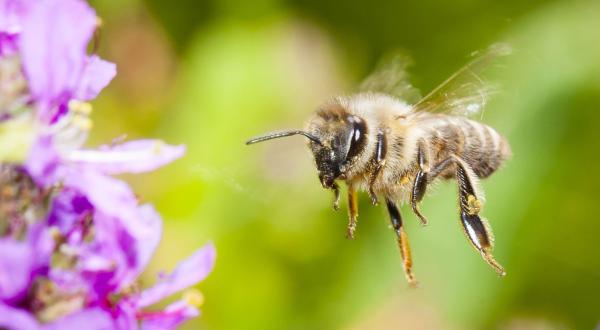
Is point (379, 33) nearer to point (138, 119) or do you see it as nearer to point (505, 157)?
point (138, 119)

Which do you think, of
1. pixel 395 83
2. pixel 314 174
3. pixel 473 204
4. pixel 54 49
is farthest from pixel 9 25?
pixel 314 174

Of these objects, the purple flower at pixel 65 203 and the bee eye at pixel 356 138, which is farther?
the bee eye at pixel 356 138

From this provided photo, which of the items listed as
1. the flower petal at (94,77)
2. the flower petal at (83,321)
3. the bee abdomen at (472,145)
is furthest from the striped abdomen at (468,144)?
the flower petal at (83,321)

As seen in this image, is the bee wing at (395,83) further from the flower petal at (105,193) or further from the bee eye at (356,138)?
the flower petal at (105,193)

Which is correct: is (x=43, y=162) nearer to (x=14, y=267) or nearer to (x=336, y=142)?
(x=14, y=267)

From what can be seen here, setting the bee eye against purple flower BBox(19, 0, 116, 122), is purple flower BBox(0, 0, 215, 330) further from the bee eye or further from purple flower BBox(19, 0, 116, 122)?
the bee eye

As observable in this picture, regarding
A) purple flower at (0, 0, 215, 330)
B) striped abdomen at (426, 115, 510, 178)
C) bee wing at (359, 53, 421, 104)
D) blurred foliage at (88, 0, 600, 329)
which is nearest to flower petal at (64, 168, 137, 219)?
purple flower at (0, 0, 215, 330)

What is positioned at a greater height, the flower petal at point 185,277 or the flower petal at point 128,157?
the flower petal at point 128,157
